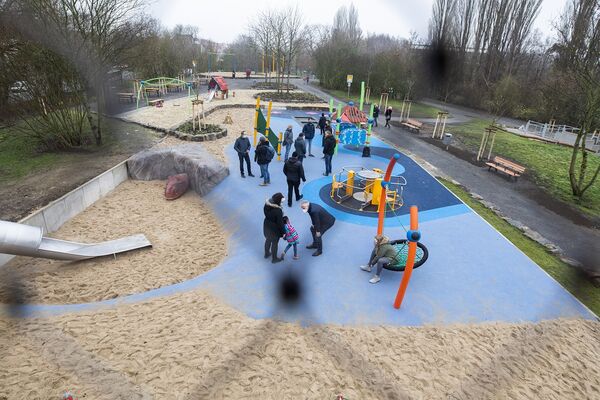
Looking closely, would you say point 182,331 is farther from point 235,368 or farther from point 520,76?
point 520,76

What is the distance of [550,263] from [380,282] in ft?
14.4

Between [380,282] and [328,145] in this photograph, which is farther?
[328,145]

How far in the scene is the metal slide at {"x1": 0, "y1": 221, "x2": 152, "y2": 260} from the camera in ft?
21.5

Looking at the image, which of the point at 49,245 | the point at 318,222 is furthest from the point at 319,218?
the point at 49,245

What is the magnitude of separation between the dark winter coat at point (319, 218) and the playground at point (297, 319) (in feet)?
2.30

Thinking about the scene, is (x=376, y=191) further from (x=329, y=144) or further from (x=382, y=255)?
(x=382, y=255)

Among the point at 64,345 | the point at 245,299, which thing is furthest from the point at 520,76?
the point at 64,345

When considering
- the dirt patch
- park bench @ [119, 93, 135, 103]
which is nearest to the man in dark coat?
the dirt patch

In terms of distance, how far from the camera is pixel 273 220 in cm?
713

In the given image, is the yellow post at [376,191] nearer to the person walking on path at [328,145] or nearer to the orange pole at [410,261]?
the person walking on path at [328,145]

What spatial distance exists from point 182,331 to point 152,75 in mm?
38492

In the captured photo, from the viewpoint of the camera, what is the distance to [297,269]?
7.22m

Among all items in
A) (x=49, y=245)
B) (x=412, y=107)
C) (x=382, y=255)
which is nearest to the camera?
(x=382, y=255)

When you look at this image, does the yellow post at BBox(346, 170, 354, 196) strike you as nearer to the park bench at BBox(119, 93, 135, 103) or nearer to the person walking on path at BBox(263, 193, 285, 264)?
the person walking on path at BBox(263, 193, 285, 264)
